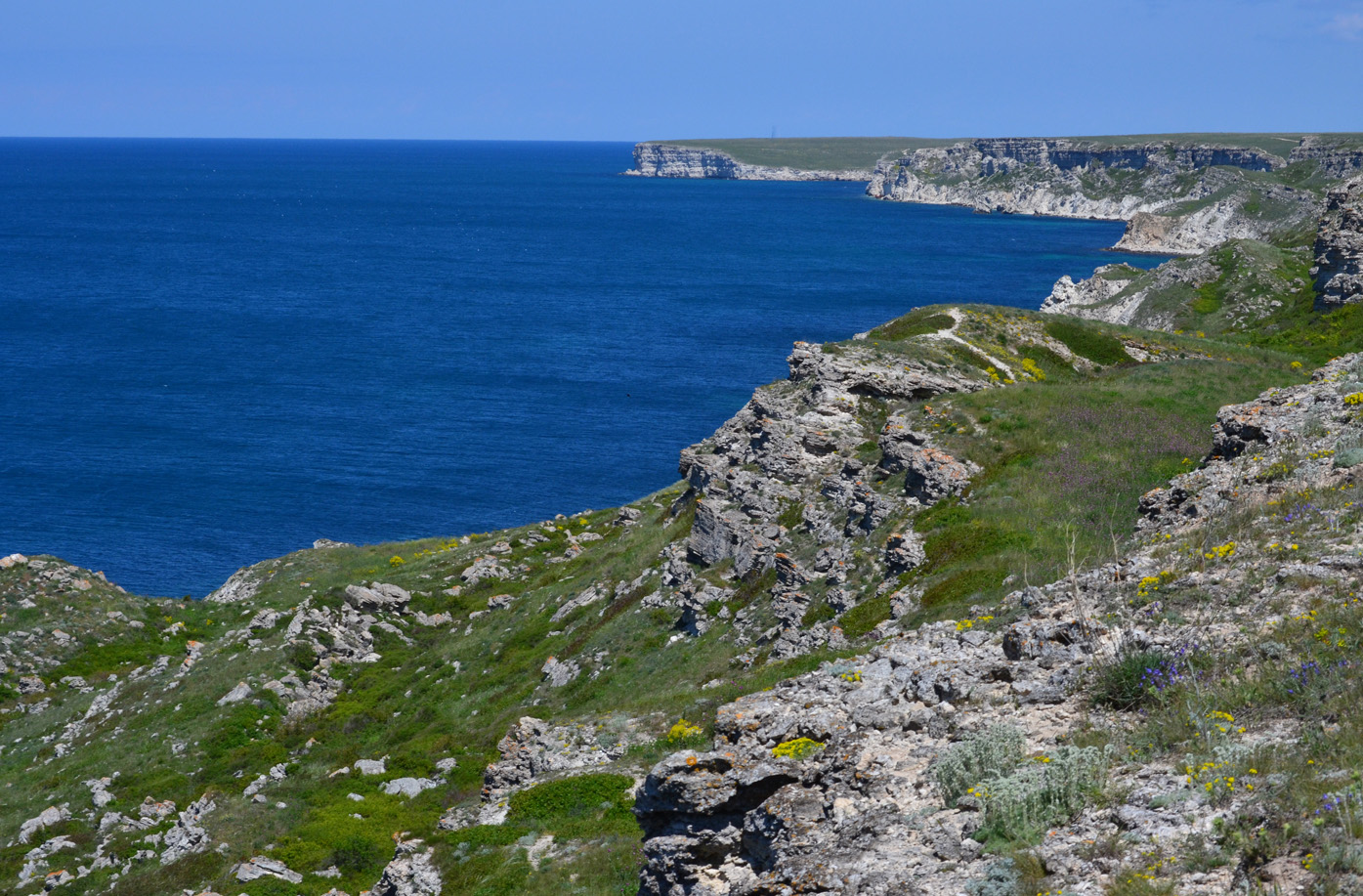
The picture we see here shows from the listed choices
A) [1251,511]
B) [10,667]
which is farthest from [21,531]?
[1251,511]

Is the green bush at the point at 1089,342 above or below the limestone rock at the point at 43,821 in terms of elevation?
above

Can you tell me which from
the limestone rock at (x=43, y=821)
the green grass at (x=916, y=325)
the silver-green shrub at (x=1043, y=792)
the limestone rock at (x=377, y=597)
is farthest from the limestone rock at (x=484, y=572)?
the silver-green shrub at (x=1043, y=792)

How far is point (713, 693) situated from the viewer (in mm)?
27156

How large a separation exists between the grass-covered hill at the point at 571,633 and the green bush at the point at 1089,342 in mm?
242

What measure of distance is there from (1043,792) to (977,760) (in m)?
1.21

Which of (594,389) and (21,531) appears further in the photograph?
(594,389)

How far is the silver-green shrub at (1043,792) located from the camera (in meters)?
11.3

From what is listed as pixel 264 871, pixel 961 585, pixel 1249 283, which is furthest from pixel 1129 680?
pixel 1249 283

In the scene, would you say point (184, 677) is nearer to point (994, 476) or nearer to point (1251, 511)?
point (994, 476)

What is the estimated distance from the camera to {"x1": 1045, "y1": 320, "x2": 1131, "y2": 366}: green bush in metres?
59.9

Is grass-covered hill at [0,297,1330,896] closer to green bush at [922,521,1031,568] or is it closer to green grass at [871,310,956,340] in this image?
green bush at [922,521,1031,568]

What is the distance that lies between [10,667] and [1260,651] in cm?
6146

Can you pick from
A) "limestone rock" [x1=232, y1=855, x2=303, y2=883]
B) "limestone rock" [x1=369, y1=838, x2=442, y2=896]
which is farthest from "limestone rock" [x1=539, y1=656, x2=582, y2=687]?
"limestone rock" [x1=369, y1=838, x2=442, y2=896]

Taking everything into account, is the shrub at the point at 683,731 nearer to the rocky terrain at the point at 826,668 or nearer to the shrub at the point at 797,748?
the rocky terrain at the point at 826,668
